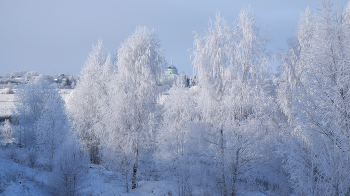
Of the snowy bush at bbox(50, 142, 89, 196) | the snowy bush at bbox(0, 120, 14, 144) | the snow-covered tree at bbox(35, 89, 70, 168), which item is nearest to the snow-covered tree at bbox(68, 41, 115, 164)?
the snow-covered tree at bbox(35, 89, 70, 168)

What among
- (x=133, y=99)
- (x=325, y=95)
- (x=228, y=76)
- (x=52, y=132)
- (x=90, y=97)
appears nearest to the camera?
(x=325, y=95)

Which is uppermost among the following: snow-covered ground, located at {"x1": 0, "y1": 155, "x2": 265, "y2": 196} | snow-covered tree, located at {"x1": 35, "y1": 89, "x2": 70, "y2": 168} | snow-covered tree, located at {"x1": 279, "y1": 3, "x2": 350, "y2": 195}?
snow-covered tree, located at {"x1": 279, "y1": 3, "x2": 350, "y2": 195}

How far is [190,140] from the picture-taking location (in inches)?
463

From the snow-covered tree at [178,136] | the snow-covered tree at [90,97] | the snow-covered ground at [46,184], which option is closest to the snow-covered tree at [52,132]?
the snow-covered ground at [46,184]

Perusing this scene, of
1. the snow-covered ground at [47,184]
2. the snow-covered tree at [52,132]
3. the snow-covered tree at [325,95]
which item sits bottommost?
the snow-covered ground at [47,184]

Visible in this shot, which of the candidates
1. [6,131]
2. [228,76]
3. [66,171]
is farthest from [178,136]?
[6,131]

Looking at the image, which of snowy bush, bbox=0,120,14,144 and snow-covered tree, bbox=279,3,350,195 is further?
snowy bush, bbox=0,120,14,144

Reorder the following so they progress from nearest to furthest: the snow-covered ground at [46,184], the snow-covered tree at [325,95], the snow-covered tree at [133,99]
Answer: the snow-covered tree at [325,95] → the snow-covered ground at [46,184] → the snow-covered tree at [133,99]

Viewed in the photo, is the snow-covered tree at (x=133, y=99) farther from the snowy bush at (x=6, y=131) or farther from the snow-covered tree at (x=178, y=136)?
the snowy bush at (x=6, y=131)

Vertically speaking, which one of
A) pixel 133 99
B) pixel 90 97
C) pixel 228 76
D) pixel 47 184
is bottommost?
pixel 47 184

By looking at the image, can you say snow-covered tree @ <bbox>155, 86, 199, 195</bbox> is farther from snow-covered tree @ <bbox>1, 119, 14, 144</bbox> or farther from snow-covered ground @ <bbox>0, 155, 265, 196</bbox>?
snow-covered tree @ <bbox>1, 119, 14, 144</bbox>

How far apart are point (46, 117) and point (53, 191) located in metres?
7.00

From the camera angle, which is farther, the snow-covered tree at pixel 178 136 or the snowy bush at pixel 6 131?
the snowy bush at pixel 6 131

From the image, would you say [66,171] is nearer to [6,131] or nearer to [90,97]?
[90,97]
